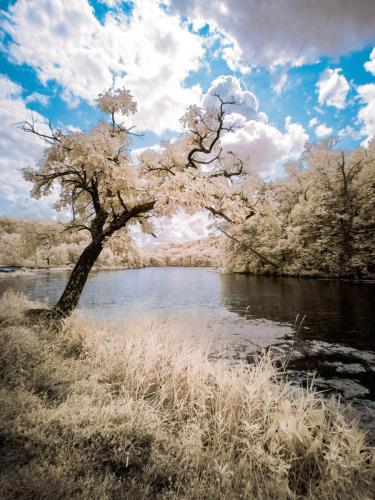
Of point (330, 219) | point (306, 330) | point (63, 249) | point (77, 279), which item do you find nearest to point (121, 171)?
point (77, 279)

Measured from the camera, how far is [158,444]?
120 inches

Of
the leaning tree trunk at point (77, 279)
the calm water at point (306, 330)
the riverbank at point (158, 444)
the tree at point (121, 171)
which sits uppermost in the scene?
the tree at point (121, 171)

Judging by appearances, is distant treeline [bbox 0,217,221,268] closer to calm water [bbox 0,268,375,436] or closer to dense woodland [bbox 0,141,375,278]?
calm water [bbox 0,268,375,436]

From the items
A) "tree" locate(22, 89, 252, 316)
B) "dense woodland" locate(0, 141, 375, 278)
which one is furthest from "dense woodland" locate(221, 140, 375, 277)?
"tree" locate(22, 89, 252, 316)

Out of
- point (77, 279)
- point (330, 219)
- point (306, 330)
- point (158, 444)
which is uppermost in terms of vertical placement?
point (330, 219)

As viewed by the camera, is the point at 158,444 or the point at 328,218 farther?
the point at 328,218

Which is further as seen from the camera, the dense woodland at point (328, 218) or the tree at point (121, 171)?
the dense woodland at point (328, 218)

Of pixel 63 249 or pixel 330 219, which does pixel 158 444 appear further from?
pixel 63 249

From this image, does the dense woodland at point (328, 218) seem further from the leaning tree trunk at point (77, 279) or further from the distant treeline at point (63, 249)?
the leaning tree trunk at point (77, 279)

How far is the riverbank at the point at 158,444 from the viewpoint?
247cm

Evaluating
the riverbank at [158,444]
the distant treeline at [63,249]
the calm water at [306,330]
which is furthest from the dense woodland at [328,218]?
the riverbank at [158,444]

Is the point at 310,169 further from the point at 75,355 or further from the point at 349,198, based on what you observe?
the point at 75,355

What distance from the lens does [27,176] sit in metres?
8.42

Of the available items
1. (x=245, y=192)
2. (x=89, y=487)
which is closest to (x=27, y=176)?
(x=245, y=192)
